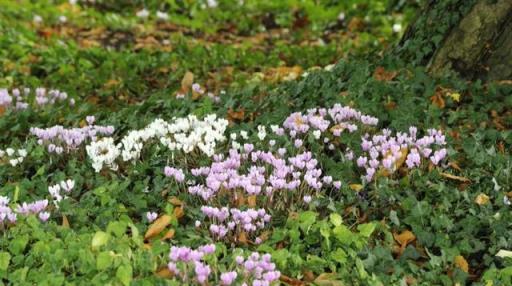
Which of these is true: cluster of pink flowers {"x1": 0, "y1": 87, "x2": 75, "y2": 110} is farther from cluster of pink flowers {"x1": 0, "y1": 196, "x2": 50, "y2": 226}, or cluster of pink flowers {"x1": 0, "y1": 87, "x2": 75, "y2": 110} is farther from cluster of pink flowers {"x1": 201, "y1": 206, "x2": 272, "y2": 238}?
cluster of pink flowers {"x1": 201, "y1": 206, "x2": 272, "y2": 238}

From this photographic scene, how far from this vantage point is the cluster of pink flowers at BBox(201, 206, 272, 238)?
4.46m

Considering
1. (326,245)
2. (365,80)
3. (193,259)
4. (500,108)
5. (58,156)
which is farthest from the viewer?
(365,80)

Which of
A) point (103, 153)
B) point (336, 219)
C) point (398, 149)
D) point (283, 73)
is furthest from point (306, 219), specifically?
point (283, 73)

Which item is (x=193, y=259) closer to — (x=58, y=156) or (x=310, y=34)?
(x=58, y=156)

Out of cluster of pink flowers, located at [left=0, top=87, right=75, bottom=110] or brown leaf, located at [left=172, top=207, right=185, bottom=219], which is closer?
brown leaf, located at [left=172, top=207, right=185, bottom=219]

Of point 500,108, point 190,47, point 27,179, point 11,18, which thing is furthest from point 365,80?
point 11,18

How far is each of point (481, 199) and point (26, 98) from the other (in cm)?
446

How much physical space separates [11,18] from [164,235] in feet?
24.4

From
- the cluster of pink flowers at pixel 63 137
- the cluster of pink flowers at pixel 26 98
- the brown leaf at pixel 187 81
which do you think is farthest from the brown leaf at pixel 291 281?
the brown leaf at pixel 187 81

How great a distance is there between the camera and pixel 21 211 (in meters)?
4.59

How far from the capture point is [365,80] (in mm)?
6734

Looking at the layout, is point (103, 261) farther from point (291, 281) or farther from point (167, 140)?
point (167, 140)

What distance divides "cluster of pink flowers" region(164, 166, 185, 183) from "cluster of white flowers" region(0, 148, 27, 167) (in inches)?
46.3

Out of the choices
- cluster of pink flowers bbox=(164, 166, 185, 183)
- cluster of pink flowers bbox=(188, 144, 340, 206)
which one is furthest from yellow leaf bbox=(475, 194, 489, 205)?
cluster of pink flowers bbox=(164, 166, 185, 183)
